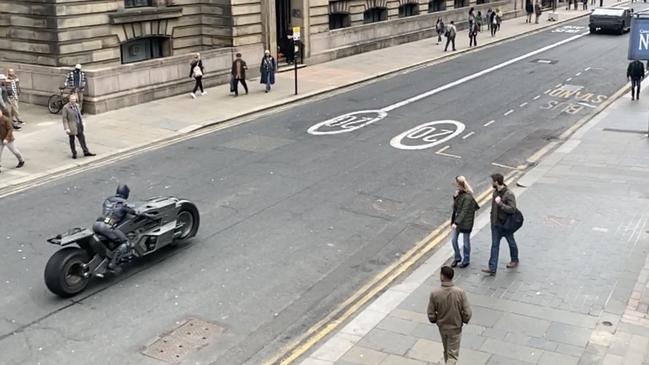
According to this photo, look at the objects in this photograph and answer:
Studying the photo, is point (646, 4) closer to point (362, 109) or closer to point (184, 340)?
point (362, 109)

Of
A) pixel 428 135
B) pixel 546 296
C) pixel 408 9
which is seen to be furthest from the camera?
pixel 408 9

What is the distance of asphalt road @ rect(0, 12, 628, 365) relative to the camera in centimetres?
1093

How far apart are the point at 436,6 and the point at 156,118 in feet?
99.7

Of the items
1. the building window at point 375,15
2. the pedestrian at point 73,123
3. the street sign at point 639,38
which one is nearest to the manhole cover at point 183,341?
the pedestrian at point 73,123

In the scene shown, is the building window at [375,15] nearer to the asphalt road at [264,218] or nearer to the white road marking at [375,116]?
the white road marking at [375,116]

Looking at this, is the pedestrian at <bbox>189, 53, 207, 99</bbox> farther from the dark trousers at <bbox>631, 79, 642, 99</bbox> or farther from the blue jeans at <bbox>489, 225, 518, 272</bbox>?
the blue jeans at <bbox>489, 225, 518, 272</bbox>

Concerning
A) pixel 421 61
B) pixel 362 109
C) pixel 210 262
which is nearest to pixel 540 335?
pixel 210 262

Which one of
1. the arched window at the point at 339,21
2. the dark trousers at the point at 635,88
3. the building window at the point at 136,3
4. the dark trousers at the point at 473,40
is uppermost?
the building window at the point at 136,3

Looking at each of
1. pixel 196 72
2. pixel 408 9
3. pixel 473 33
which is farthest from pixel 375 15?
pixel 196 72

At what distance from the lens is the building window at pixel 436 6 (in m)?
49.7

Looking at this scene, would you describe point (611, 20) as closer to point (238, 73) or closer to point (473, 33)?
point (473, 33)

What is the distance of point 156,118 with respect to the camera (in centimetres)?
2450

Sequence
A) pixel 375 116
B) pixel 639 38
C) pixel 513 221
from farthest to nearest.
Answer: pixel 375 116, pixel 639 38, pixel 513 221

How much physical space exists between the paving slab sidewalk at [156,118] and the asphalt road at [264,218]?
124cm
